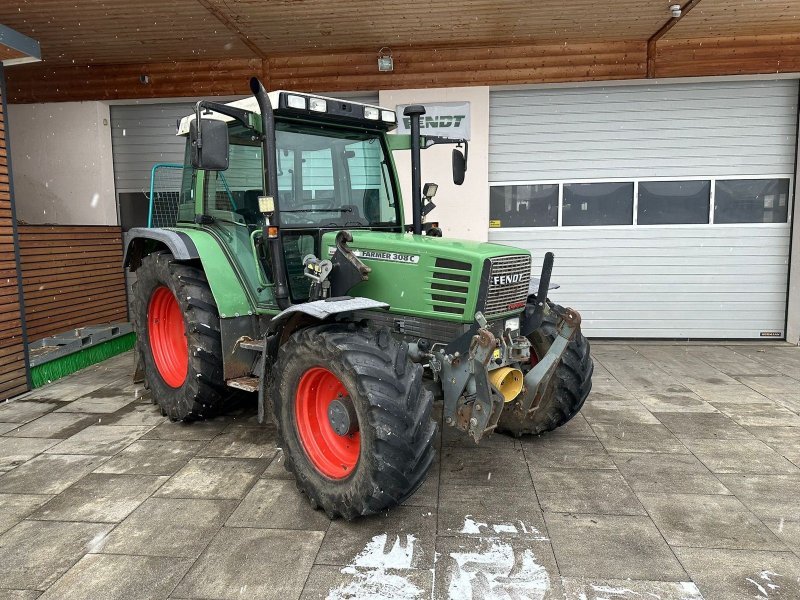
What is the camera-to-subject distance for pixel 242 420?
181 inches

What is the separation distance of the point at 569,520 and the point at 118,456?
2972mm

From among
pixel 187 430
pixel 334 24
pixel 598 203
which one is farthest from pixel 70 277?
pixel 598 203

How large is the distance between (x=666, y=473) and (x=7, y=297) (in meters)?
5.55

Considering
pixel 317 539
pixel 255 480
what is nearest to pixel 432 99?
pixel 255 480

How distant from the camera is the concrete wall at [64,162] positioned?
307 inches

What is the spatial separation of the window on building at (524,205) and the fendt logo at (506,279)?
172 inches

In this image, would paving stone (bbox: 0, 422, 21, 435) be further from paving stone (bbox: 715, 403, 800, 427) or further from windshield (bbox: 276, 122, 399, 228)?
paving stone (bbox: 715, 403, 800, 427)

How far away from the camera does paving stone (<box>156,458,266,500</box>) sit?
3.33 m

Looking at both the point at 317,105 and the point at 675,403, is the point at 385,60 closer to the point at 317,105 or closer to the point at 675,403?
the point at 317,105

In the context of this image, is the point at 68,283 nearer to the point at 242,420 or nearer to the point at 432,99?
the point at 242,420

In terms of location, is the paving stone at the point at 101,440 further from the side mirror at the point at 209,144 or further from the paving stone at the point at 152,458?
the side mirror at the point at 209,144

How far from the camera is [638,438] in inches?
167

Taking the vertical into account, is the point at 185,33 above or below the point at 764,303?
above

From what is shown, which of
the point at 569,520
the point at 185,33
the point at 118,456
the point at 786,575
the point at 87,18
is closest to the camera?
the point at 786,575
